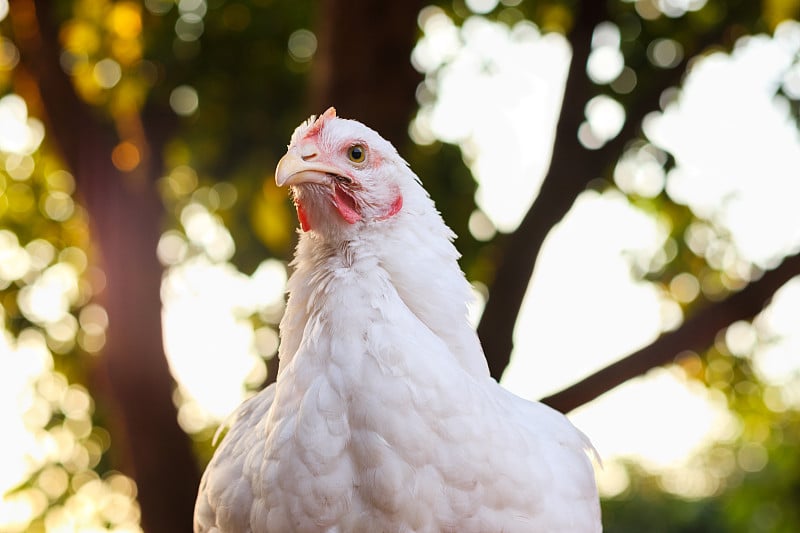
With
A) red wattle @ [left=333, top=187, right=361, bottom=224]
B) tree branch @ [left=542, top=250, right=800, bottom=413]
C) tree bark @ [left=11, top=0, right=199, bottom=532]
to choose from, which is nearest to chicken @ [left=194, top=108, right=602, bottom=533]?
red wattle @ [left=333, top=187, right=361, bottom=224]

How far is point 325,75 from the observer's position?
150 inches

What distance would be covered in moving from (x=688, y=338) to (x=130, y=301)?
111 inches

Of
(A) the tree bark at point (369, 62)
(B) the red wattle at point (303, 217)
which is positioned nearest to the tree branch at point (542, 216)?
(A) the tree bark at point (369, 62)

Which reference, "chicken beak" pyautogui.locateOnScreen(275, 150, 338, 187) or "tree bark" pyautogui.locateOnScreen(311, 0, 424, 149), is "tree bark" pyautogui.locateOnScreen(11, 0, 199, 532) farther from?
"chicken beak" pyautogui.locateOnScreen(275, 150, 338, 187)

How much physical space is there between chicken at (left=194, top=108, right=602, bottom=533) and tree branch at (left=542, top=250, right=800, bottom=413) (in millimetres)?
1596

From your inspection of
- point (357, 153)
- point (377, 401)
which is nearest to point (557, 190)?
point (357, 153)

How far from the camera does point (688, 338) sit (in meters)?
3.76

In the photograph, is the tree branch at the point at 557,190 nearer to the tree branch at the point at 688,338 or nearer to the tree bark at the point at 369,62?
the tree branch at the point at 688,338

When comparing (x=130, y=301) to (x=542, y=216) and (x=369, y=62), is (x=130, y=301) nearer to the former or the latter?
(x=369, y=62)

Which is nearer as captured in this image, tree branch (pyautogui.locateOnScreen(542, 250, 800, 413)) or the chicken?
the chicken

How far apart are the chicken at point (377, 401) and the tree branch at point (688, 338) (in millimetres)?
1596

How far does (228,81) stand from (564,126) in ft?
6.29

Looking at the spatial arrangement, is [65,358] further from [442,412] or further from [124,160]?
[442,412]

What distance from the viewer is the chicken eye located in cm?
212
